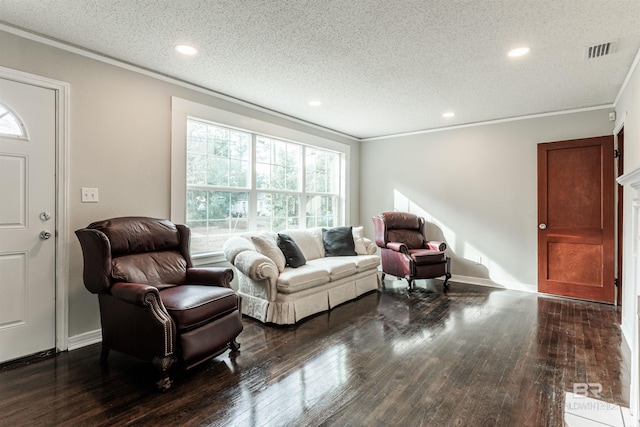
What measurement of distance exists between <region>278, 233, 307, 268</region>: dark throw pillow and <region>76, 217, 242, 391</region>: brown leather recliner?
3.57ft

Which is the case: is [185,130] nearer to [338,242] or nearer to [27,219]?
[27,219]

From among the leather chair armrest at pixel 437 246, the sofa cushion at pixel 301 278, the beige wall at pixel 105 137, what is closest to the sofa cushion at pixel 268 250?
the sofa cushion at pixel 301 278

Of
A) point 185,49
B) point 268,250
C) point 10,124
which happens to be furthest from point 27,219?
point 268,250

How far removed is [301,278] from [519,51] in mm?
2744

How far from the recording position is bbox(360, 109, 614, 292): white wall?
4637 millimetres

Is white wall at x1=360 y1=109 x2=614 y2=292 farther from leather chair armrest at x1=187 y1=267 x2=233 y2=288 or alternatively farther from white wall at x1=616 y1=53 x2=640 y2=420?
leather chair armrest at x1=187 y1=267 x2=233 y2=288

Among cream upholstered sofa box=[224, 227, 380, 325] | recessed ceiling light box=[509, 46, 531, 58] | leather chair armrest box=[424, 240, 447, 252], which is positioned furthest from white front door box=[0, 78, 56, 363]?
leather chair armrest box=[424, 240, 447, 252]

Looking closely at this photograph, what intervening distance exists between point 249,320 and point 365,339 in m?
1.24

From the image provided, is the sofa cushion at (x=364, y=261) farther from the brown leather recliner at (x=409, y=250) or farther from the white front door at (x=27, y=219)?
the white front door at (x=27, y=219)

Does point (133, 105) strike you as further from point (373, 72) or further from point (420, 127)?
point (420, 127)

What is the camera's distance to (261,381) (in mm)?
2248

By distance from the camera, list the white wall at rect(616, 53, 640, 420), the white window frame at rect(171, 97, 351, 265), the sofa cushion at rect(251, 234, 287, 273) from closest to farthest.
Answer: the white wall at rect(616, 53, 640, 420) < the white window frame at rect(171, 97, 351, 265) < the sofa cushion at rect(251, 234, 287, 273)

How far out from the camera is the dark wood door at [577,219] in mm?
4074

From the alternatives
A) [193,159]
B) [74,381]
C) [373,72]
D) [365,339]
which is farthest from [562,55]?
[74,381]
